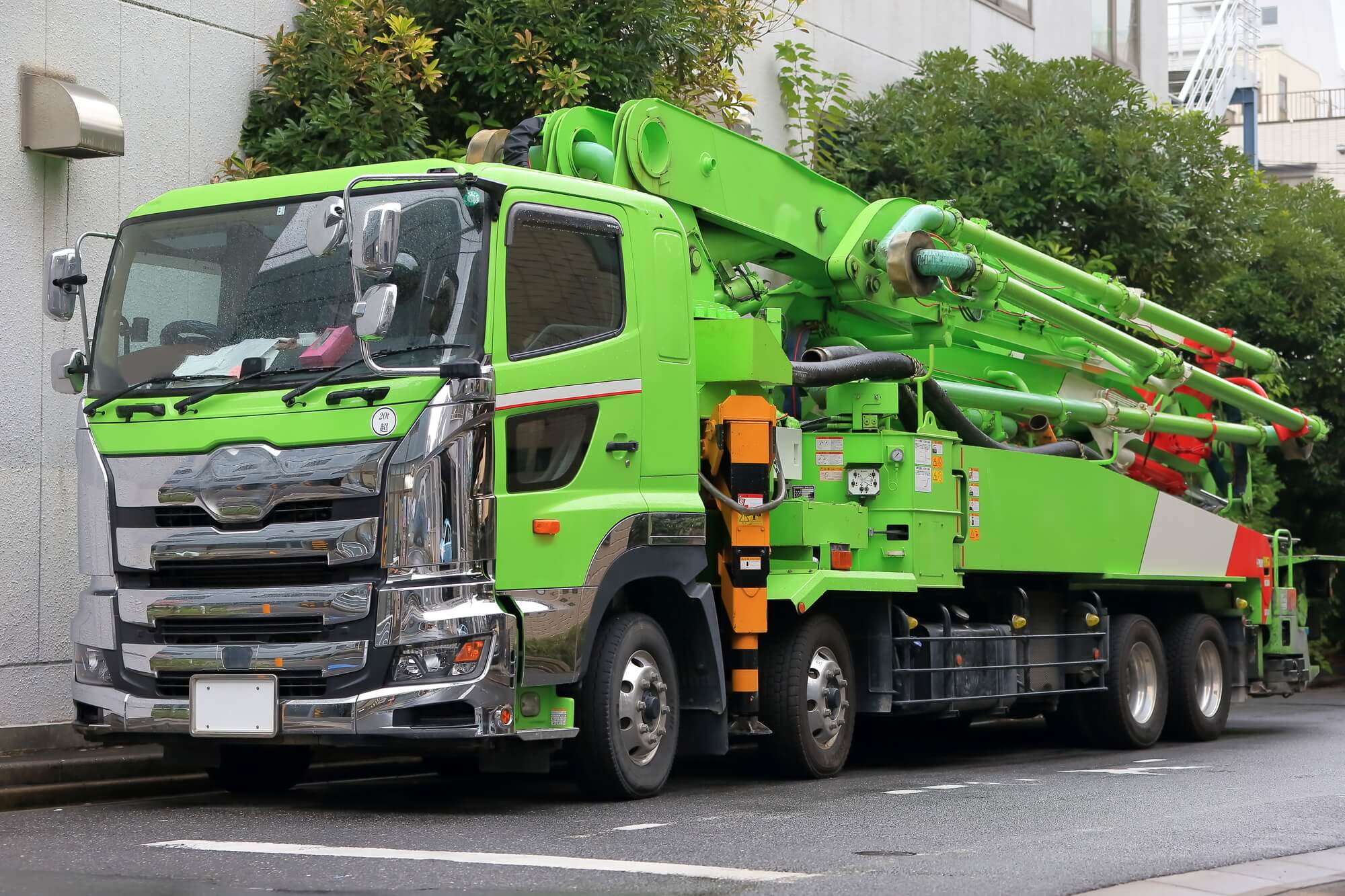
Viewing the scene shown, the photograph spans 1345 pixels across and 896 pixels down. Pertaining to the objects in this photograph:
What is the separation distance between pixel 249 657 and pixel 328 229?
191 cm

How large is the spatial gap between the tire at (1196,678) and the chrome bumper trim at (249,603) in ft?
26.8

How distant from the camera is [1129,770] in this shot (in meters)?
11.8

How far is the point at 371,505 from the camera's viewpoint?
8195 mm

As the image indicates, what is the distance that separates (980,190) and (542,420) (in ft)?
34.0

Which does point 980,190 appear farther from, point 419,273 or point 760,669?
point 419,273

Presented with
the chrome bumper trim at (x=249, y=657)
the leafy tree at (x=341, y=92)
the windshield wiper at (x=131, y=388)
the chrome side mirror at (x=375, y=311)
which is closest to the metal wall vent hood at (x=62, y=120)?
the leafy tree at (x=341, y=92)

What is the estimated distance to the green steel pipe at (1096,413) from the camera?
1291 cm

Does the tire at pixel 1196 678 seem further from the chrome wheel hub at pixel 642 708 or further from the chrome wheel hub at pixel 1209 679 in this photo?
the chrome wheel hub at pixel 642 708

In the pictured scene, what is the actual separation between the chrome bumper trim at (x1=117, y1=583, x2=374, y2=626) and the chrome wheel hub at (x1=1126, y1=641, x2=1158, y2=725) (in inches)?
286

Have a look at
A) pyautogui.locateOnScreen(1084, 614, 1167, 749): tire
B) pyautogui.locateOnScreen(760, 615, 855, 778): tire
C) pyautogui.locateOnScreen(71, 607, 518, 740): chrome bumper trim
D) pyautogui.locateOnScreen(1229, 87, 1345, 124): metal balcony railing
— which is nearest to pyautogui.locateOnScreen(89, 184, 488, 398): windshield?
pyautogui.locateOnScreen(71, 607, 518, 740): chrome bumper trim

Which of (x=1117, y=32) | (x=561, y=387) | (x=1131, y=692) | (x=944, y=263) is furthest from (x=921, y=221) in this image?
(x=1117, y=32)

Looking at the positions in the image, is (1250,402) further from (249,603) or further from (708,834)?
(249,603)

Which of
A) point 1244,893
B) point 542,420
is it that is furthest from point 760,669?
point 1244,893

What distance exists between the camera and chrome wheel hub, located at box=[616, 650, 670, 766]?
Answer: 9055 mm
